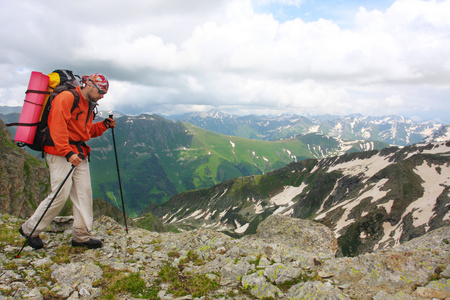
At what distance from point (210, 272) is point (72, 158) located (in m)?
7.01

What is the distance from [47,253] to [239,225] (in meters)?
163

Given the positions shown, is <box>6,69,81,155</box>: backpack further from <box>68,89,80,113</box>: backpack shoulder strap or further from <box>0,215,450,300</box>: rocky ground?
<box>0,215,450,300</box>: rocky ground

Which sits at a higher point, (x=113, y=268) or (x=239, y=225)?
(x=113, y=268)

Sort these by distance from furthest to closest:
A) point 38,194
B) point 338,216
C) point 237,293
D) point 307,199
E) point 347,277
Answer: point 307,199
point 38,194
point 338,216
point 347,277
point 237,293

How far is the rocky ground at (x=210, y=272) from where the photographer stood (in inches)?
284

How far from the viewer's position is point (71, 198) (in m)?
9.62

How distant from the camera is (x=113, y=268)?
880cm

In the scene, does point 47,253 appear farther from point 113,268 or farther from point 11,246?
point 113,268

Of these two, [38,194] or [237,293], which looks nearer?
[237,293]

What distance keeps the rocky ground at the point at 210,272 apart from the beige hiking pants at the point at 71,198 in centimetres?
95

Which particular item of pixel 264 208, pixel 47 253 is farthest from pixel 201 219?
pixel 47 253

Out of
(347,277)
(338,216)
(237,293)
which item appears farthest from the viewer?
(338,216)

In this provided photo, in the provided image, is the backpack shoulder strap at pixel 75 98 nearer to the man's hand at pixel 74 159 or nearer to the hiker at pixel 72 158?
the hiker at pixel 72 158

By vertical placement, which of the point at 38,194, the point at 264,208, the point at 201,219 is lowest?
the point at 201,219
